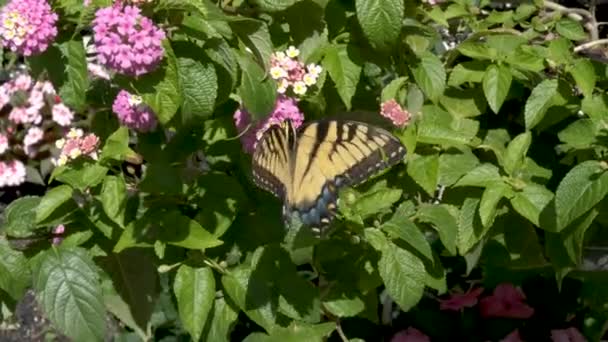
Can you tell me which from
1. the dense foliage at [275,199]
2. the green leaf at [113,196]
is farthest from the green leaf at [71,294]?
the green leaf at [113,196]

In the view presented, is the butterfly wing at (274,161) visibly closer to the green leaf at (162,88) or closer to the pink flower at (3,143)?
the green leaf at (162,88)

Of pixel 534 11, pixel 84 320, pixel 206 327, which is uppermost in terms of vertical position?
pixel 534 11

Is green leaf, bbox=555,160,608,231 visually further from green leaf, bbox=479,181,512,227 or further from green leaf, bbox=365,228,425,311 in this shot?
green leaf, bbox=365,228,425,311

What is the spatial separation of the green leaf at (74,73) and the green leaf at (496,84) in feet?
2.73

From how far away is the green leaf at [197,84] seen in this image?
5.48 ft

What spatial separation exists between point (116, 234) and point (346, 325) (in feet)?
3.52

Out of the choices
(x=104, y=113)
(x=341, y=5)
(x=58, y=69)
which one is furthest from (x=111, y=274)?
(x=341, y=5)

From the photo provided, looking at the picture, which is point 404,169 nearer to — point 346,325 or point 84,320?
point 84,320

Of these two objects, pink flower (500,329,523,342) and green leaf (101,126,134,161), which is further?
pink flower (500,329,523,342)

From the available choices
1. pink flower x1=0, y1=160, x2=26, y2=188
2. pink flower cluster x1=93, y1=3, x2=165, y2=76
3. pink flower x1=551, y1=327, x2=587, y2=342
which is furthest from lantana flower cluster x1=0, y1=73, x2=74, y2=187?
pink flower cluster x1=93, y1=3, x2=165, y2=76

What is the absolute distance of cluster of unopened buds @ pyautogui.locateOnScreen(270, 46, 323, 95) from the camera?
70.5 inches

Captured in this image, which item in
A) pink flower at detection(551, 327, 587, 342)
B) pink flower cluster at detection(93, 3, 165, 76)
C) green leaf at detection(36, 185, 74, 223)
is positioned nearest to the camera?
pink flower cluster at detection(93, 3, 165, 76)

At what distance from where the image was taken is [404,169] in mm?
1993

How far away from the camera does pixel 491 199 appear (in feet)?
6.14
